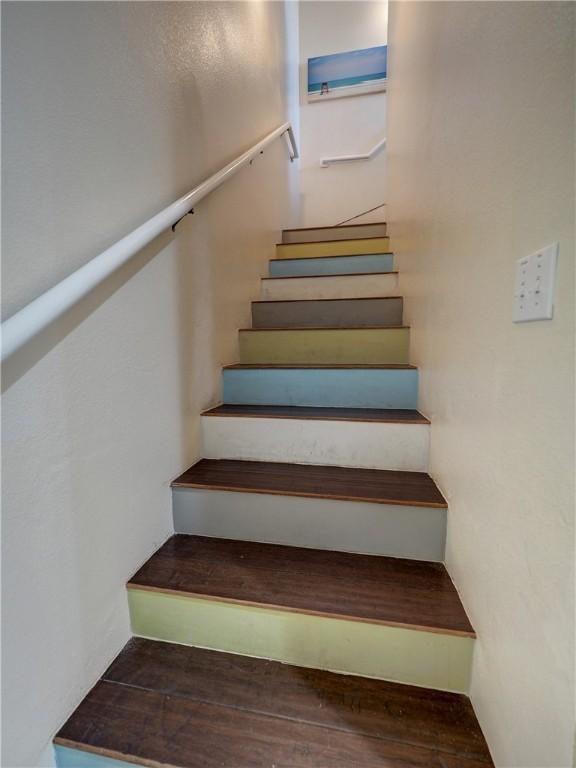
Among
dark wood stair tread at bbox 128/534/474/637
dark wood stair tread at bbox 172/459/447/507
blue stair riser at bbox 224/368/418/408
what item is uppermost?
blue stair riser at bbox 224/368/418/408

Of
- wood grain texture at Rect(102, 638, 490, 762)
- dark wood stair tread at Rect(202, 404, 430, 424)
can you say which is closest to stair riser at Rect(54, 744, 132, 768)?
wood grain texture at Rect(102, 638, 490, 762)

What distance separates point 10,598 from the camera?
613 mm

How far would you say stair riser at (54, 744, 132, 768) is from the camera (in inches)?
26.0

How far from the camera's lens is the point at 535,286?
0.52 metres

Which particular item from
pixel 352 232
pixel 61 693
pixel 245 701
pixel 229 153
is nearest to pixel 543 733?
pixel 245 701

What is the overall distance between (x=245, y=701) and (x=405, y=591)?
43 cm

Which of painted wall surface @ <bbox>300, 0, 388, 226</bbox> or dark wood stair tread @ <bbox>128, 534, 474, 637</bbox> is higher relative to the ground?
painted wall surface @ <bbox>300, 0, 388, 226</bbox>

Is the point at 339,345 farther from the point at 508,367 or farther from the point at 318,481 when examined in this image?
the point at 508,367

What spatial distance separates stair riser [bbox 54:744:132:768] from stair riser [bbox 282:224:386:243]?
269 cm

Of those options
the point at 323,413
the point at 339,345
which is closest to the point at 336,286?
the point at 339,345

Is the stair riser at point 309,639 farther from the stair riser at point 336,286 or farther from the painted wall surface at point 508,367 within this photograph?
the stair riser at point 336,286

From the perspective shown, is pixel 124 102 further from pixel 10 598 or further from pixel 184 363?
pixel 10 598

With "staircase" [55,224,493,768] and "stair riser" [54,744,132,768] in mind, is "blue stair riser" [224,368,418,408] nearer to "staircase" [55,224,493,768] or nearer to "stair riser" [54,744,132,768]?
"staircase" [55,224,493,768]

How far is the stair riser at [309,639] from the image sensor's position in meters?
0.76
